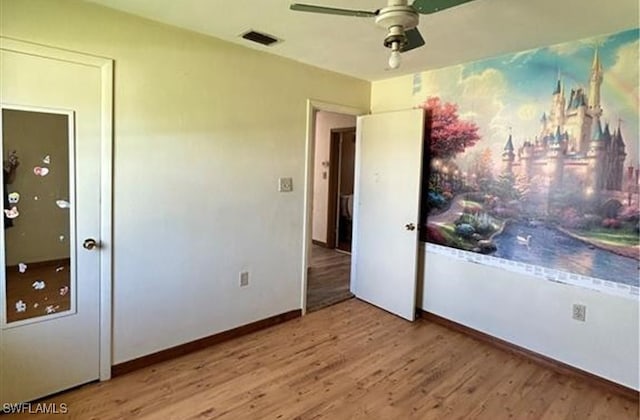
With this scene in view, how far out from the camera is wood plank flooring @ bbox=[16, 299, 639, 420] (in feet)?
7.19

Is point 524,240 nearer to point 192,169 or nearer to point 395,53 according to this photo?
point 395,53

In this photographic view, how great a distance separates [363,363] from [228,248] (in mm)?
1339

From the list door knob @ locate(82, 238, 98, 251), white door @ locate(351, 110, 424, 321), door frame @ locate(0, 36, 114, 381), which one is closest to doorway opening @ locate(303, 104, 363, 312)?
white door @ locate(351, 110, 424, 321)

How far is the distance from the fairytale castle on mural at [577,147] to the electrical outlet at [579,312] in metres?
0.79

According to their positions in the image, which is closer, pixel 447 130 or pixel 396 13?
pixel 396 13

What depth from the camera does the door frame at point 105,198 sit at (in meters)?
2.23

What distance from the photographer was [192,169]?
270 centimetres

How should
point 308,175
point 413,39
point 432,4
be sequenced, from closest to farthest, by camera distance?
Result: point 432,4 < point 413,39 < point 308,175

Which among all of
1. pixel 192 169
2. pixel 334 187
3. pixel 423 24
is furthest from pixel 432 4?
pixel 334 187

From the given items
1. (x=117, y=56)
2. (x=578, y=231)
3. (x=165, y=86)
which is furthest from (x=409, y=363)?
(x=117, y=56)

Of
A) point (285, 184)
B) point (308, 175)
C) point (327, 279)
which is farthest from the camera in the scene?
point (327, 279)

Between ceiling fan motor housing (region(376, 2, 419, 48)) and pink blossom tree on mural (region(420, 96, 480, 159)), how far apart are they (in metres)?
1.89

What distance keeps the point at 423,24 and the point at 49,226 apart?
99.5 inches

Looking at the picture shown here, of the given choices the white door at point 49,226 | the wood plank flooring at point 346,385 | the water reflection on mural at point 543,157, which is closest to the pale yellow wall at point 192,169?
the white door at point 49,226
